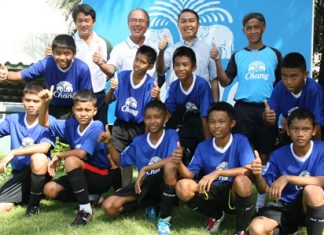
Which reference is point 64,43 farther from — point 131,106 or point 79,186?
point 79,186

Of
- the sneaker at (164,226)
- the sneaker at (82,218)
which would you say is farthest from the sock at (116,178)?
the sneaker at (164,226)

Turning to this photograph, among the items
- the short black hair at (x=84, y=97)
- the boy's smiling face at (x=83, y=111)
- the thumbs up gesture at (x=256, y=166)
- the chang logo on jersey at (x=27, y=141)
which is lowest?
the thumbs up gesture at (x=256, y=166)

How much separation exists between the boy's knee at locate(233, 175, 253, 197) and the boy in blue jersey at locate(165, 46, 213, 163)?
91cm

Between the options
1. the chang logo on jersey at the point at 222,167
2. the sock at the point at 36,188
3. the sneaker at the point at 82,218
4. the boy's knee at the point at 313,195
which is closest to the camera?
the boy's knee at the point at 313,195

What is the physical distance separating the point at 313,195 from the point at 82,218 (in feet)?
6.75

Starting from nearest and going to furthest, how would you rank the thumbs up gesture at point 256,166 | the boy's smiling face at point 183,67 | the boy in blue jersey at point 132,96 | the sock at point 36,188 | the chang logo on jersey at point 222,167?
the thumbs up gesture at point 256,166 → the chang logo on jersey at point 222,167 → the sock at point 36,188 → the boy's smiling face at point 183,67 → the boy in blue jersey at point 132,96

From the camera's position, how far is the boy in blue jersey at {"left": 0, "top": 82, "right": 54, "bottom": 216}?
4738mm

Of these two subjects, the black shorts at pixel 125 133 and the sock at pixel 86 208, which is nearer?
the sock at pixel 86 208

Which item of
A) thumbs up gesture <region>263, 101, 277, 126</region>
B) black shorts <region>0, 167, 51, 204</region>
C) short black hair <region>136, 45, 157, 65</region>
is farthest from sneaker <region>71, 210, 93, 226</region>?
thumbs up gesture <region>263, 101, 277, 126</region>

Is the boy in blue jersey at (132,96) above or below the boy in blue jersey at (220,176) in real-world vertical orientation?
above

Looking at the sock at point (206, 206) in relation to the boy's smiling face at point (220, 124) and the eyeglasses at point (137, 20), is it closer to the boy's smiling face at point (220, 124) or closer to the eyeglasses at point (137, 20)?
the boy's smiling face at point (220, 124)

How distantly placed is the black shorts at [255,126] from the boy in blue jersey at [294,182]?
1098 millimetres

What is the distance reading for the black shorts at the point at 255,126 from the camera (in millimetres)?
5078

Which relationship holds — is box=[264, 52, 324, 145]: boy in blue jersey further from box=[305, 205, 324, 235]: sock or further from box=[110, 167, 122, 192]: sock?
box=[110, 167, 122, 192]: sock
